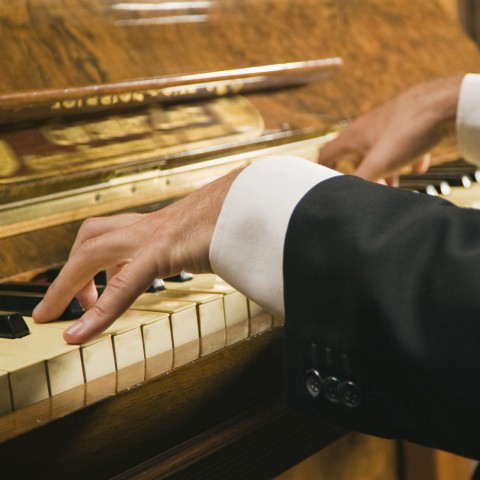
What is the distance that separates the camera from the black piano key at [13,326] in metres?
0.89

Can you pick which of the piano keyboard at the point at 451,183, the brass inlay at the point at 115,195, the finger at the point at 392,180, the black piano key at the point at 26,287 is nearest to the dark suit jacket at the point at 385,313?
the black piano key at the point at 26,287

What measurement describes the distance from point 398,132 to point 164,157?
449 mm

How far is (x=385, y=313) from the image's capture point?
765 mm

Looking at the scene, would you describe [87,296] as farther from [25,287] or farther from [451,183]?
[451,183]

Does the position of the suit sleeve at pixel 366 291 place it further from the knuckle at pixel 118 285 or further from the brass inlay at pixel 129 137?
the brass inlay at pixel 129 137

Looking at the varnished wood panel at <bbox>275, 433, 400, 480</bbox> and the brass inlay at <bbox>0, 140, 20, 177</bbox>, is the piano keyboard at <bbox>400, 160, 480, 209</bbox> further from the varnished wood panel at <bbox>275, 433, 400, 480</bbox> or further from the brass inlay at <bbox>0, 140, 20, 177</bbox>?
the brass inlay at <bbox>0, 140, 20, 177</bbox>

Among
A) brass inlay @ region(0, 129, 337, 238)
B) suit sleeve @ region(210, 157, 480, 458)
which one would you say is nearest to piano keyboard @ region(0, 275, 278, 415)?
suit sleeve @ region(210, 157, 480, 458)

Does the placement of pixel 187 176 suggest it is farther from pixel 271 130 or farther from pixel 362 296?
pixel 362 296

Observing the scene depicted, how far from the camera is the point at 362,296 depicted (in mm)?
785

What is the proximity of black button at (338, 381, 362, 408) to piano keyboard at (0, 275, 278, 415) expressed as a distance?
0.18 m

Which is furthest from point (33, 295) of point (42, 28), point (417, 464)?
point (417, 464)

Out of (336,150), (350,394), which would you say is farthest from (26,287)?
(336,150)

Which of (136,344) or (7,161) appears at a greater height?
(7,161)

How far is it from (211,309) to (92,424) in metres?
0.23
